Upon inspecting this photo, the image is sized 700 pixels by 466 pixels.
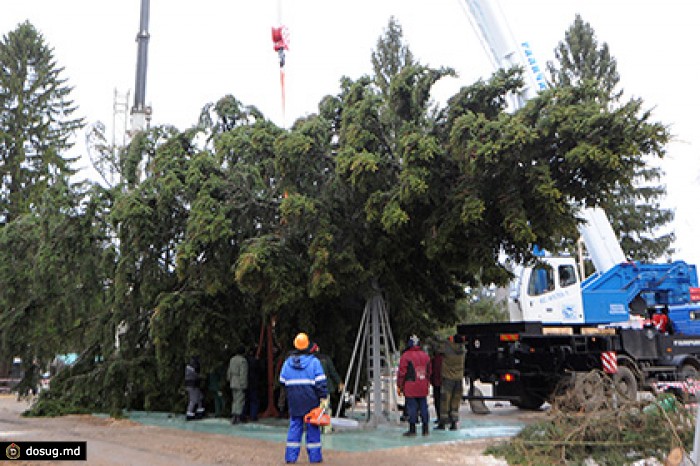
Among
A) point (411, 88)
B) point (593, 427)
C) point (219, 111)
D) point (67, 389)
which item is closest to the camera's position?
point (593, 427)

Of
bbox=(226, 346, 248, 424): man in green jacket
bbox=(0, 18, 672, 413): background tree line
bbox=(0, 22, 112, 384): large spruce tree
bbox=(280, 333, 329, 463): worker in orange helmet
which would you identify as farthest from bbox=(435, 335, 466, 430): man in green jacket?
bbox=(0, 22, 112, 384): large spruce tree

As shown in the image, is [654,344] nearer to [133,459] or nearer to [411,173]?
[411,173]

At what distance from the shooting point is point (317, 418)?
8.44m

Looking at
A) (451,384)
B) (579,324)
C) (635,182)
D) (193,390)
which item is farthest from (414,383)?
(635,182)

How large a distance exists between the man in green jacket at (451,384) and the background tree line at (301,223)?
5.06 feet

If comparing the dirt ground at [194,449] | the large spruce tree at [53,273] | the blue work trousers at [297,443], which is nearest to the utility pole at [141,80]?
the large spruce tree at [53,273]

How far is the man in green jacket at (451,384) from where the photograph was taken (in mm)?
12281

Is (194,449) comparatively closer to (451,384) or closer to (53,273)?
(451,384)

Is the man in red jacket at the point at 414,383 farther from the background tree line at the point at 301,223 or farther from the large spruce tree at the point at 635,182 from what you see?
the large spruce tree at the point at 635,182

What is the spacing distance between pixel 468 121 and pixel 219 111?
6.53 meters

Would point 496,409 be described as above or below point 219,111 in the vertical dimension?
below

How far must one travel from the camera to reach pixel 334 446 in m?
10.3

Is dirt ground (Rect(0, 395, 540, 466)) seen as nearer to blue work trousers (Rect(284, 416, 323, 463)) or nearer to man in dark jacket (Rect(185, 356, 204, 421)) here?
blue work trousers (Rect(284, 416, 323, 463))

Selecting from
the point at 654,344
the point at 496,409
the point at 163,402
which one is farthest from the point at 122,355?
the point at 654,344
